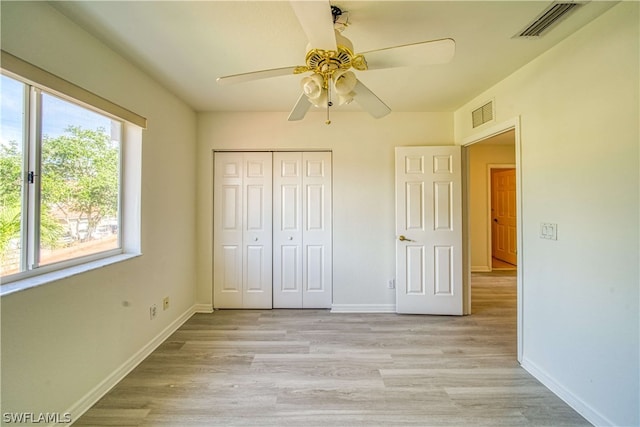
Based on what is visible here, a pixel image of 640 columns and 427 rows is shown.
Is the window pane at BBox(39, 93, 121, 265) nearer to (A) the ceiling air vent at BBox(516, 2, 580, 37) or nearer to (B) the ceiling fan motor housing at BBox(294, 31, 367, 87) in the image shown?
(B) the ceiling fan motor housing at BBox(294, 31, 367, 87)

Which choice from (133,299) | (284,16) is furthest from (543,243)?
(133,299)

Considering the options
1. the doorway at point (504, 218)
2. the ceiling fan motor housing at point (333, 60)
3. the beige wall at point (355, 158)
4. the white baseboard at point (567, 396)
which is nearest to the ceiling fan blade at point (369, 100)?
the ceiling fan motor housing at point (333, 60)

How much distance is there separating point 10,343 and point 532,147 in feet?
10.8

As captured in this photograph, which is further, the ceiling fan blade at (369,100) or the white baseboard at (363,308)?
the white baseboard at (363,308)

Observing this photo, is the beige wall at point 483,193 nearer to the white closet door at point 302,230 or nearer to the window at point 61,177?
the white closet door at point 302,230

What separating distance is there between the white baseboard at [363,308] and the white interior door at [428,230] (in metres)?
0.12

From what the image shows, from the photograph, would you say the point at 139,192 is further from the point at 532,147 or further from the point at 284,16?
the point at 532,147

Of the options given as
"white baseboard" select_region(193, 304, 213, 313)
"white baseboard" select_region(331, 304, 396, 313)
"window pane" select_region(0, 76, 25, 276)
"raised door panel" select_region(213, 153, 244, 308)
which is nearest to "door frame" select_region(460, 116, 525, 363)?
"white baseboard" select_region(331, 304, 396, 313)

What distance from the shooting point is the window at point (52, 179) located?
4.29 feet

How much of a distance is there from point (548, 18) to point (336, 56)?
1.29 m

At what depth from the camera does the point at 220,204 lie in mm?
3156

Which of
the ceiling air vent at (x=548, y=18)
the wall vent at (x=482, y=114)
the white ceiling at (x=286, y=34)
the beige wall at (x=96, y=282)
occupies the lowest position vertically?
the beige wall at (x=96, y=282)

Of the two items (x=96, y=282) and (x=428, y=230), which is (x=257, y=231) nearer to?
(x=96, y=282)

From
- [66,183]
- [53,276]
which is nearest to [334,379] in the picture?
[53,276]
